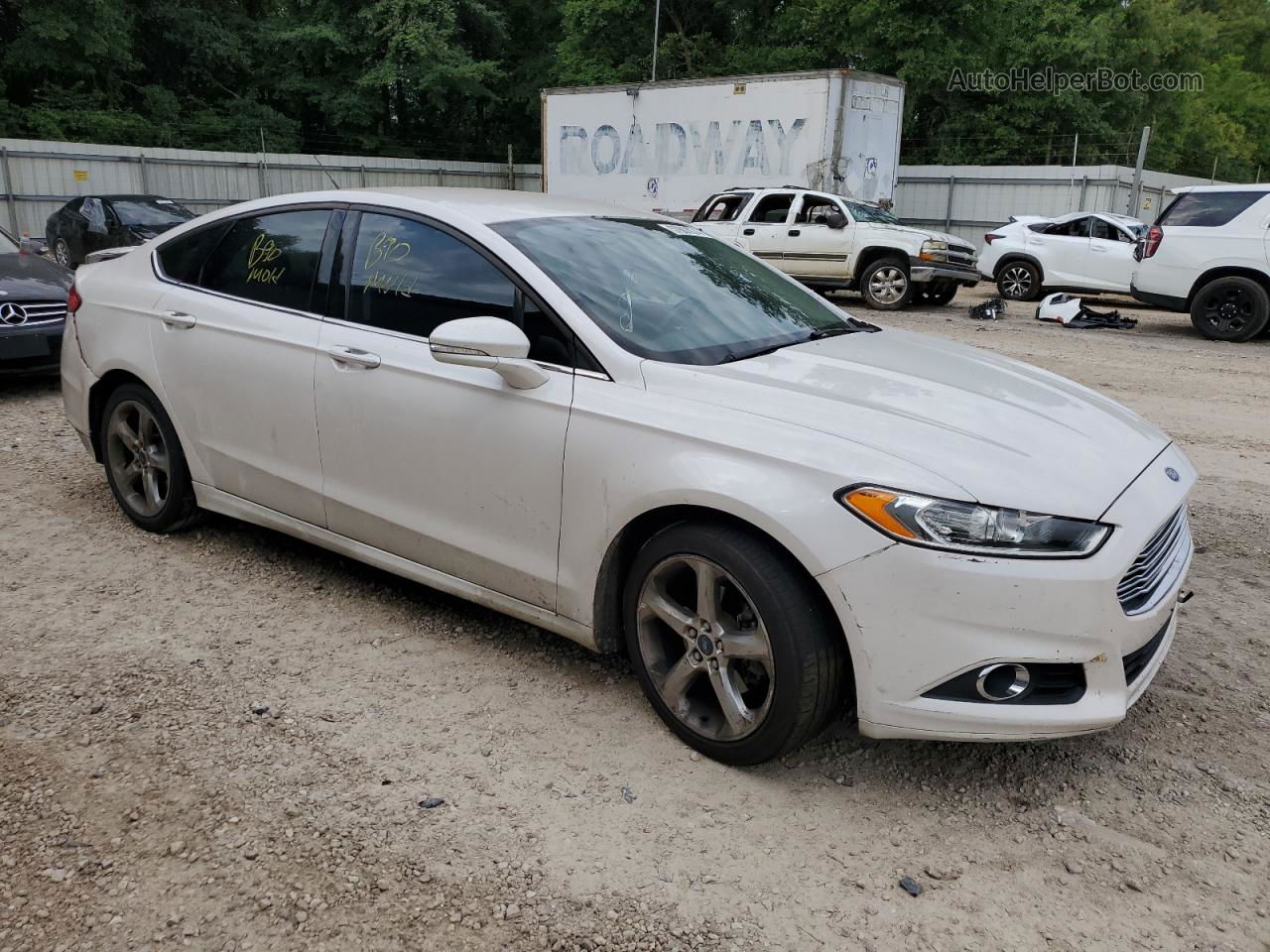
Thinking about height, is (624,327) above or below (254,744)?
above

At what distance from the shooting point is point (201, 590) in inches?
166

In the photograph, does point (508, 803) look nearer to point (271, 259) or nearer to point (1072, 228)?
point (271, 259)

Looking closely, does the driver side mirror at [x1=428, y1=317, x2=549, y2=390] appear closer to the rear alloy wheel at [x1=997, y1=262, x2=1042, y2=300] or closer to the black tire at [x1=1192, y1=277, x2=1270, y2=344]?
the black tire at [x1=1192, y1=277, x2=1270, y2=344]

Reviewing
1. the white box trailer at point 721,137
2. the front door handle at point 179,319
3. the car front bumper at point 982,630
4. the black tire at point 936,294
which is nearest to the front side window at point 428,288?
the front door handle at point 179,319

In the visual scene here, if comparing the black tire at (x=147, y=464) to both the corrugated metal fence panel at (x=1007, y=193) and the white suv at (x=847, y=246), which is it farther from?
the corrugated metal fence panel at (x=1007, y=193)

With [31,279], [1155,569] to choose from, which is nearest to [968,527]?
[1155,569]

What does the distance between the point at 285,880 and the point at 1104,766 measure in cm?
230

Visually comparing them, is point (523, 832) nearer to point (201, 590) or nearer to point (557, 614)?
point (557, 614)

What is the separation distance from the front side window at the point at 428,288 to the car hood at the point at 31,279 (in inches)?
201

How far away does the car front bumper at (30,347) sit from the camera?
750 cm

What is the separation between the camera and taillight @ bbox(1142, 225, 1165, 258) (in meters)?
12.4

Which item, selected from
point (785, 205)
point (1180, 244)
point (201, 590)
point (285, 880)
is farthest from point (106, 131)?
point (285, 880)

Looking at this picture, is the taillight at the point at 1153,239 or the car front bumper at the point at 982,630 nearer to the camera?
the car front bumper at the point at 982,630

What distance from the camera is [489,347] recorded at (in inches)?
123
